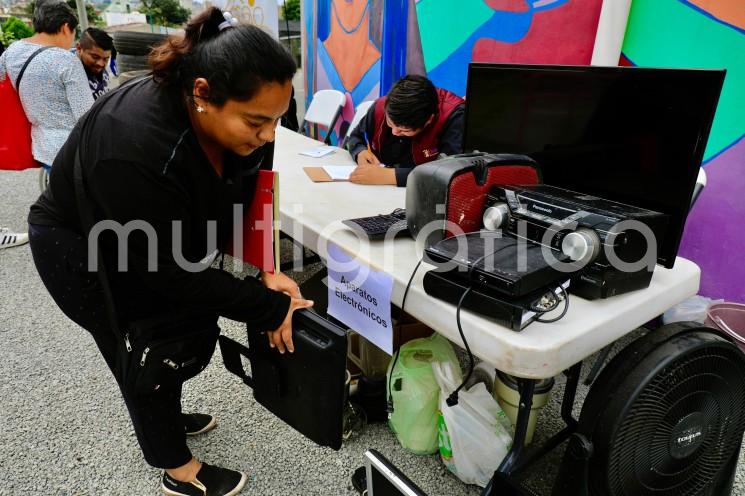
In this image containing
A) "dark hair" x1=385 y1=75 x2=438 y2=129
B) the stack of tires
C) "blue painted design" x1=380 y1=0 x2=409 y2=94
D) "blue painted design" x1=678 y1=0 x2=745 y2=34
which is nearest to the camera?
"blue painted design" x1=678 y1=0 x2=745 y2=34

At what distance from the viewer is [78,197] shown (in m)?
0.89

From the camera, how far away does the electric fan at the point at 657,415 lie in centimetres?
86

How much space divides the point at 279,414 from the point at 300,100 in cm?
477

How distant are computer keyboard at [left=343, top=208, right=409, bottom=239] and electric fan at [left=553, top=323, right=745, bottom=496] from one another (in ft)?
1.82

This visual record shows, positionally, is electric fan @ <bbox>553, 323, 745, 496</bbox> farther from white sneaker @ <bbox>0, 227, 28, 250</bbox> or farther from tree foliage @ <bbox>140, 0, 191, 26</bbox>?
tree foliage @ <bbox>140, 0, 191, 26</bbox>

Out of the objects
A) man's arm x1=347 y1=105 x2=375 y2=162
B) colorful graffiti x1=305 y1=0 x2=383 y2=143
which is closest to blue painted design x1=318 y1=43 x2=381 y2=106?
colorful graffiti x1=305 y1=0 x2=383 y2=143

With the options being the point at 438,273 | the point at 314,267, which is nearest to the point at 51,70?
the point at 314,267

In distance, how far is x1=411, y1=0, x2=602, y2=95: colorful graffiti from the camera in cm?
212

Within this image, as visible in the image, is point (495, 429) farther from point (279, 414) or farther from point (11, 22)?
point (11, 22)

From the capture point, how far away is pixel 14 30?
742cm

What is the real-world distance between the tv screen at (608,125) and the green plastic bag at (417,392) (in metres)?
0.62

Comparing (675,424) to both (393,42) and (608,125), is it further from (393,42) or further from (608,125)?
(393,42)

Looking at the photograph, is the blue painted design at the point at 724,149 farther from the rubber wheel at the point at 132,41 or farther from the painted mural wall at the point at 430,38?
the rubber wheel at the point at 132,41

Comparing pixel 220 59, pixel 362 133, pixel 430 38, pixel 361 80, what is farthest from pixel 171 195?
pixel 361 80
